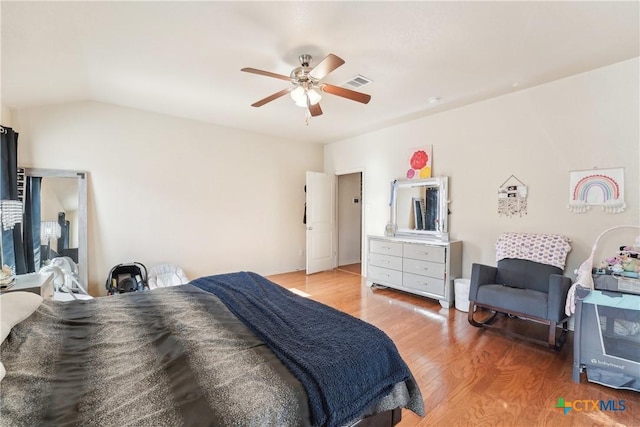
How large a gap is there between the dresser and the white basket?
0.08m

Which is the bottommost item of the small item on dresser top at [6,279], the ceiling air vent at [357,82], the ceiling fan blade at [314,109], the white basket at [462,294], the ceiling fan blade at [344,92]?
the white basket at [462,294]

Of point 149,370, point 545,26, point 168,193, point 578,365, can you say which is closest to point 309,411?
point 149,370

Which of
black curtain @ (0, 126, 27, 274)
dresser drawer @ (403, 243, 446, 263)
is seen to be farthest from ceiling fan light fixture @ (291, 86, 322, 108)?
A: black curtain @ (0, 126, 27, 274)

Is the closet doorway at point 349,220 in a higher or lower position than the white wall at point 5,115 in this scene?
lower

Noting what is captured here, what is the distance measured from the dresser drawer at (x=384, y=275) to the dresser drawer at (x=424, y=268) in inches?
6.8

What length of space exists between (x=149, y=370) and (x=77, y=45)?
251cm

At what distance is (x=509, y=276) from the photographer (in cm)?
313

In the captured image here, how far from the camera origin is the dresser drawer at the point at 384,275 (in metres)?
4.11

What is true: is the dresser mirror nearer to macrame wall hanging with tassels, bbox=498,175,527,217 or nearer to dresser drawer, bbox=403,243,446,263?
dresser drawer, bbox=403,243,446,263

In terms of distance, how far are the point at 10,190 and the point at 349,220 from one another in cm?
517

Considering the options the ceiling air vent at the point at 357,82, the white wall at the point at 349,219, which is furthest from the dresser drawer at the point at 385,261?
the ceiling air vent at the point at 357,82

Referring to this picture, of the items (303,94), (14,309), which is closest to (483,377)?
(303,94)

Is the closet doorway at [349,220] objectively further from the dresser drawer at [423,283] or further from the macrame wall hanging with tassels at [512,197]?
the macrame wall hanging with tassels at [512,197]

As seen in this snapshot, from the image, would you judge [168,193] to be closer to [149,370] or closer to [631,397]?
[149,370]
